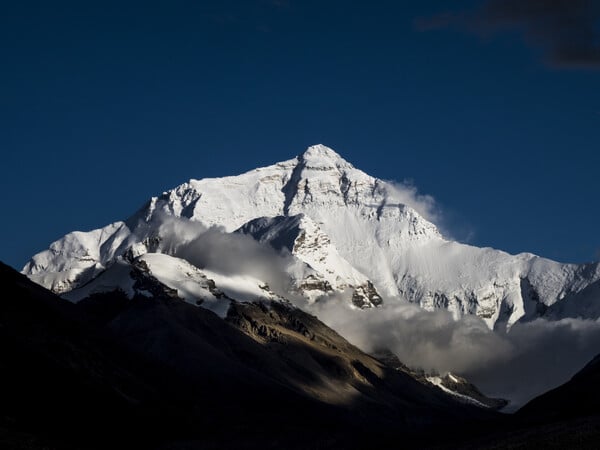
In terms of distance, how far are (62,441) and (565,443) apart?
235 feet

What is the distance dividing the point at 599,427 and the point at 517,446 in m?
13.6

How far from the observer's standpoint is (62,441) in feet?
641

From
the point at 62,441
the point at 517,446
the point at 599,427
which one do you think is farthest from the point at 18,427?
the point at 599,427

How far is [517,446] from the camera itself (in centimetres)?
18562

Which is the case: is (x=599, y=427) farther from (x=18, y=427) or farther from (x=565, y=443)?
(x=18, y=427)

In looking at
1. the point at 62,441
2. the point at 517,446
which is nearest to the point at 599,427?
the point at 517,446

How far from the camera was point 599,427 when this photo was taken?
190875 mm

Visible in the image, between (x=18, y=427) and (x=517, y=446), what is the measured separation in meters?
69.6

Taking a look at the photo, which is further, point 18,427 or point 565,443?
point 18,427

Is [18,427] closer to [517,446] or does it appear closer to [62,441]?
[62,441]

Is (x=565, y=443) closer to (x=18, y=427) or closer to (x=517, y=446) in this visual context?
(x=517, y=446)

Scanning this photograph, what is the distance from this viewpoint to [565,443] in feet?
584

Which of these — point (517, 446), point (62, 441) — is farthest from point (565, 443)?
point (62, 441)

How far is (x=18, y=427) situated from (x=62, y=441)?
26.3 ft
